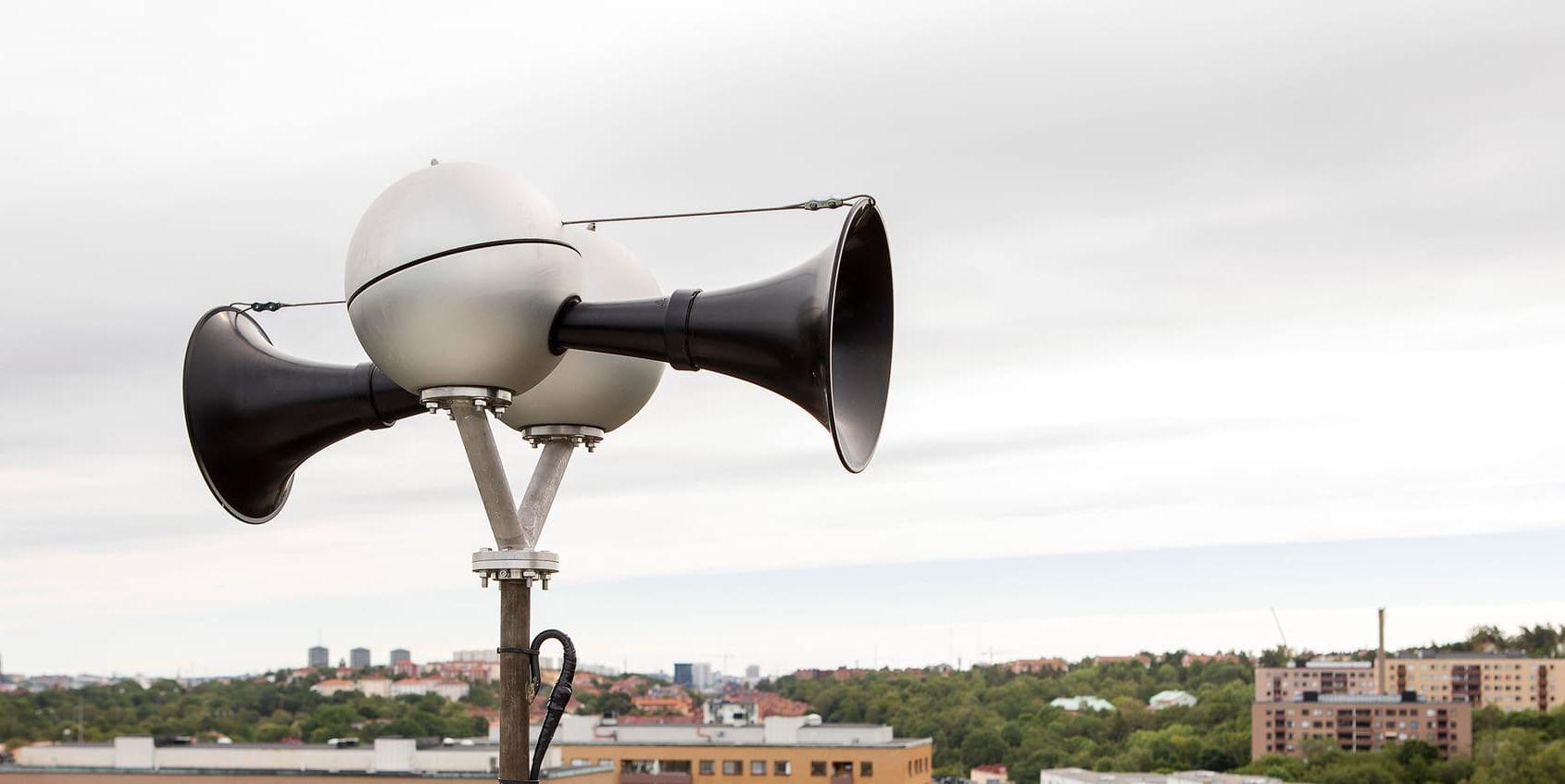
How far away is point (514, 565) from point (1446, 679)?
603 feet

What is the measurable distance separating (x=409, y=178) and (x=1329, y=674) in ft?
570

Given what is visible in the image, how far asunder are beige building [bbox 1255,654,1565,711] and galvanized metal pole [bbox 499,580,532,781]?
15148 centimetres

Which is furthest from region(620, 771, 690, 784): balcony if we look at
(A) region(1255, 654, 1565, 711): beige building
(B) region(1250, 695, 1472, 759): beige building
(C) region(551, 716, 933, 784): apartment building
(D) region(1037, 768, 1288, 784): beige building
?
(A) region(1255, 654, 1565, 711): beige building

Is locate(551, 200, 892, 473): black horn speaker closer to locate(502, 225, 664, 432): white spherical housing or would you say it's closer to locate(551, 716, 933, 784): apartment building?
locate(502, 225, 664, 432): white spherical housing

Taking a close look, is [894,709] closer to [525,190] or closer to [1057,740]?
[1057,740]

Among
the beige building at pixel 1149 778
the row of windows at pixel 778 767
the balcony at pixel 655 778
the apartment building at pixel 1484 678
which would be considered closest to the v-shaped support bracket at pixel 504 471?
the row of windows at pixel 778 767

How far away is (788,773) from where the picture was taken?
77.2m

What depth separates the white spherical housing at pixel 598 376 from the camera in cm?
1033

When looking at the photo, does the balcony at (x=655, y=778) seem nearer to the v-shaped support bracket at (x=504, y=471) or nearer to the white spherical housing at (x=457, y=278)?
the v-shaped support bracket at (x=504, y=471)

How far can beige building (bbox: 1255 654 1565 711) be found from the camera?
15975cm

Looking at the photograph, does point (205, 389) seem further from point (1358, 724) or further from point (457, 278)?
point (1358, 724)

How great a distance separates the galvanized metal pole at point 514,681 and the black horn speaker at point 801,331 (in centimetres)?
160

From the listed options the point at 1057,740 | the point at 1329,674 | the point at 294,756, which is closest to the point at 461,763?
the point at 294,756

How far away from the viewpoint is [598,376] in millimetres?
10469
